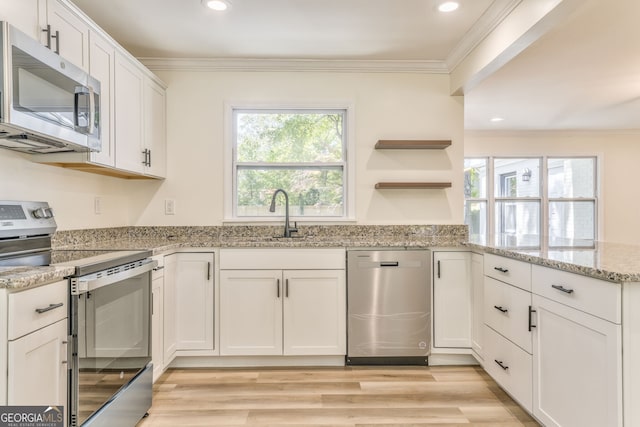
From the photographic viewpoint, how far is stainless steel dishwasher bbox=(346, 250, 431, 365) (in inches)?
106

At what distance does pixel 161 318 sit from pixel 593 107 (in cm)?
518

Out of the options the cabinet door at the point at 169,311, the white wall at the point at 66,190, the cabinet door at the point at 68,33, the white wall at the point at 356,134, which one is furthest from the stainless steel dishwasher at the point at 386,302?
the cabinet door at the point at 68,33

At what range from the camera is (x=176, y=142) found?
3146 millimetres

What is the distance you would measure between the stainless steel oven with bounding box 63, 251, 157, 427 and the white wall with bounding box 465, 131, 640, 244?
5.35m

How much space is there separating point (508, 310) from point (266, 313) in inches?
61.1

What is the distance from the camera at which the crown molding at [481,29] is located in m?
2.25

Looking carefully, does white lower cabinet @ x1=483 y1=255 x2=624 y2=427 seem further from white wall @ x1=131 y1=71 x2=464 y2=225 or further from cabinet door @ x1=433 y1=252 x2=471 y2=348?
white wall @ x1=131 y1=71 x2=464 y2=225

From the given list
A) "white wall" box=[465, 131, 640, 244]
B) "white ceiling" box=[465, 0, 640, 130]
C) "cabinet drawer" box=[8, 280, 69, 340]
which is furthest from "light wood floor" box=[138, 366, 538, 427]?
"white wall" box=[465, 131, 640, 244]

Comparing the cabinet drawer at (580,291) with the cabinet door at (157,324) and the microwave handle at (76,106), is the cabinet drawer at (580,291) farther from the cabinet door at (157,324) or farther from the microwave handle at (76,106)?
the microwave handle at (76,106)

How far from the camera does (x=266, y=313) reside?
2.70 m

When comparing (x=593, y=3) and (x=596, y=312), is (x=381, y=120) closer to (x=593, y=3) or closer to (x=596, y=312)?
(x=593, y=3)

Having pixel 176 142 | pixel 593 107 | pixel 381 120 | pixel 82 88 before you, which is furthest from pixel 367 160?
pixel 593 107

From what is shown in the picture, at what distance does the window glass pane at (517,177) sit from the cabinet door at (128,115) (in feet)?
16.9

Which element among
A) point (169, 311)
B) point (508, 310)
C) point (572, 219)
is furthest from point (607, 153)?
point (169, 311)
